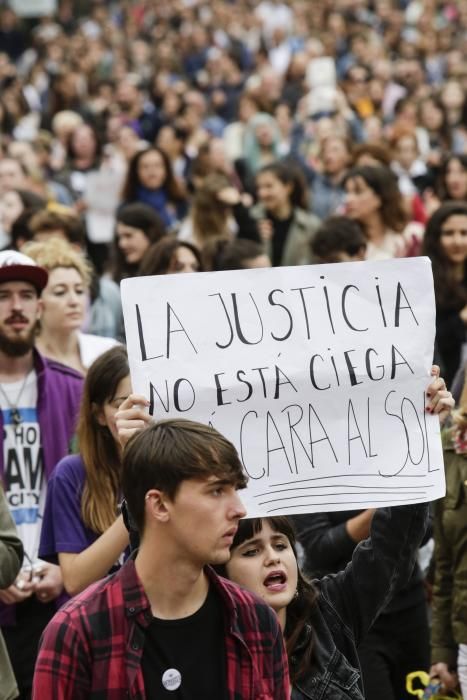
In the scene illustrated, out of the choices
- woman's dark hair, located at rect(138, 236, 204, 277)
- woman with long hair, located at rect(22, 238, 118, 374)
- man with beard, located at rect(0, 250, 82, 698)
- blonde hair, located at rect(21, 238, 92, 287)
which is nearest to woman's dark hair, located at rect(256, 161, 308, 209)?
woman's dark hair, located at rect(138, 236, 204, 277)

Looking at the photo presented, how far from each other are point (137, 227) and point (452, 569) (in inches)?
171

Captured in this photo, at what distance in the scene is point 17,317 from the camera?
5672 millimetres

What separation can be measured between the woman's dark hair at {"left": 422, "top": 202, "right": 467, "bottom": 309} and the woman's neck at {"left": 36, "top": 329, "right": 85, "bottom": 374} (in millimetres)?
2220

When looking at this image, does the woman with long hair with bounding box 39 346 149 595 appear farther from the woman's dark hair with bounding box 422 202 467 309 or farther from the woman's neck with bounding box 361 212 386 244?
the woman's neck with bounding box 361 212 386 244

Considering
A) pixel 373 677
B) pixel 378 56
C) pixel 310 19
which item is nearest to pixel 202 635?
pixel 373 677

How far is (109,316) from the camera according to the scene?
8.17 metres

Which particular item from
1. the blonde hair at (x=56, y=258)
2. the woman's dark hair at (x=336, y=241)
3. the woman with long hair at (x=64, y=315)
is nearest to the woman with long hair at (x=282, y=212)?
the woman's dark hair at (x=336, y=241)

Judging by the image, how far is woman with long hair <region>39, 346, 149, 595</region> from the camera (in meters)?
4.64

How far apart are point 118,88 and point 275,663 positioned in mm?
17116

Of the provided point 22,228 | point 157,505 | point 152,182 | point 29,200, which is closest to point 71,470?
point 157,505

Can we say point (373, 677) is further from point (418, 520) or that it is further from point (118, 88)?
point (118, 88)

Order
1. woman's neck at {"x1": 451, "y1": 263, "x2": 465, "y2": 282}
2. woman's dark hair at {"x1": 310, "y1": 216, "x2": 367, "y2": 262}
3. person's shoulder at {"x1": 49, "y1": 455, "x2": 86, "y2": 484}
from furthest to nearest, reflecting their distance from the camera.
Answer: woman's neck at {"x1": 451, "y1": 263, "x2": 465, "y2": 282}
woman's dark hair at {"x1": 310, "y1": 216, "x2": 367, "y2": 262}
person's shoulder at {"x1": 49, "y1": 455, "x2": 86, "y2": 484}

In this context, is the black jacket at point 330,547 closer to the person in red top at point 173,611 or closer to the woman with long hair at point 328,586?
the woman with long hair at point 328,586

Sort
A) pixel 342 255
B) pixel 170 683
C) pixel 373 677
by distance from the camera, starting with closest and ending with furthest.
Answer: pixel 170 683 < pixel 373 677 < pixel 342 255
